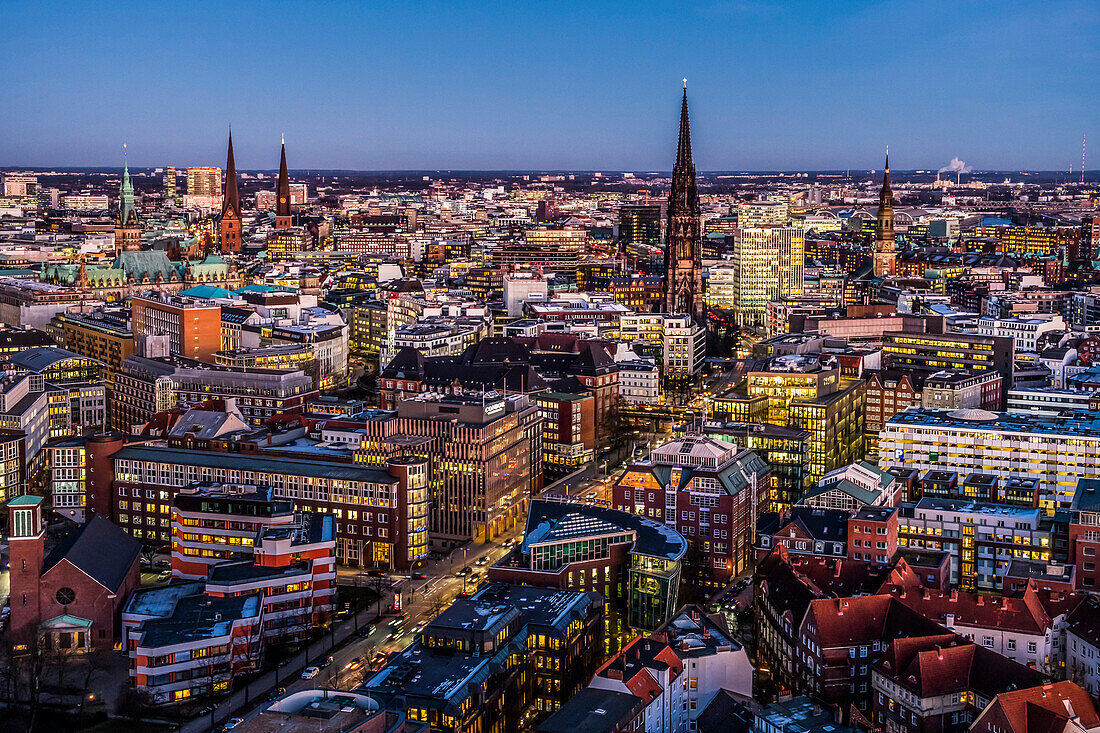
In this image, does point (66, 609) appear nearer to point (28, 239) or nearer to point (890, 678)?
point (890, 678)

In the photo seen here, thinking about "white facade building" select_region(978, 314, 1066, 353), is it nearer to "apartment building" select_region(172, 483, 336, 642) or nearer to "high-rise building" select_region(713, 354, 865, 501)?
"high-rise building" select_region(713, 354, 865, 501)

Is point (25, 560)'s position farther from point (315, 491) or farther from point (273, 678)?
point (315, 491)

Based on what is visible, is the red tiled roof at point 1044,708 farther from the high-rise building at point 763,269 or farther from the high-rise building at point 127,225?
the high-rise building at point 127,225

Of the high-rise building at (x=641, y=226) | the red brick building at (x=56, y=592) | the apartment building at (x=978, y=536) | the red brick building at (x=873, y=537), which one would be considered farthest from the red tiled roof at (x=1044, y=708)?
the high-rise building at (x=641, y=226)

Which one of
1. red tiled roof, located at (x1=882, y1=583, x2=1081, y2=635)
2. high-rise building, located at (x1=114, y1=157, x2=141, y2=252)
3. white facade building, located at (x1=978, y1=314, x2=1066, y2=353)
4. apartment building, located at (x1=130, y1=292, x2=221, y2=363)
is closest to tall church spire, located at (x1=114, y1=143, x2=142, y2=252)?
high-rise building, located at (x1=114, y1=157, x2=141, y2=252)

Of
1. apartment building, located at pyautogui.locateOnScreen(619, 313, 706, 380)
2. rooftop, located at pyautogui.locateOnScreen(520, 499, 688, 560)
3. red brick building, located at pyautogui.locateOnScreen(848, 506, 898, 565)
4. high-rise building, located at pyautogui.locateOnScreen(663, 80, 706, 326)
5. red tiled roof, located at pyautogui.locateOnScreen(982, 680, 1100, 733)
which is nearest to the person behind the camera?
red tiled roof, located at pyautogui.locateOnScreen(982, 680, 1100, 733)

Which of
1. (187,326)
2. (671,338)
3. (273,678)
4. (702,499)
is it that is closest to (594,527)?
(702,499)

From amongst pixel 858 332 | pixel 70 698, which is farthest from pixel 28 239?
pixel 70 698
